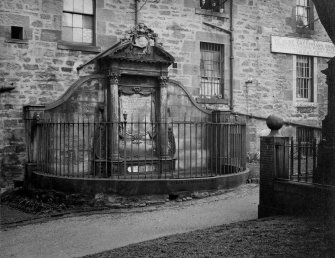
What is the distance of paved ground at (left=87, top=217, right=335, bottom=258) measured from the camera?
517cm

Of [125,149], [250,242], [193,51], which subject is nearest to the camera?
[250,242]

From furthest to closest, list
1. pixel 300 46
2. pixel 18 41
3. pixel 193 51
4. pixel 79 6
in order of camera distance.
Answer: pixel 300 46 → pixel 193 51 → pixel 79 6 → pixel 18 41

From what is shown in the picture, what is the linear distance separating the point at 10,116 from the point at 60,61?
2.17 meters

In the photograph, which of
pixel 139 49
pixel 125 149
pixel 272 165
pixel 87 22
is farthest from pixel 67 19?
pixel 272 165

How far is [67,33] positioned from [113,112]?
3.13 metres

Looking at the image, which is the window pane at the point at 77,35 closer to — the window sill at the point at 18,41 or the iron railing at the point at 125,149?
the window sill at the point at 18,41

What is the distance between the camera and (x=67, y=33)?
40.2 feet

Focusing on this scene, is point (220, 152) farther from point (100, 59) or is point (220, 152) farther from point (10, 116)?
point (10, 116)

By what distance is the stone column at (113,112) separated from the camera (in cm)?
1090

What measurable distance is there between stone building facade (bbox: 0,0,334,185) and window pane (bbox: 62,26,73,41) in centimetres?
3

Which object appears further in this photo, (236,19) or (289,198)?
(236,19)

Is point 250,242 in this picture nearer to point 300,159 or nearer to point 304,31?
point 300,159

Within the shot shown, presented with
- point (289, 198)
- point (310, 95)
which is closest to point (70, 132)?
point (289, 198)

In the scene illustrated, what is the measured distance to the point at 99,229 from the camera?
7.25 metres
